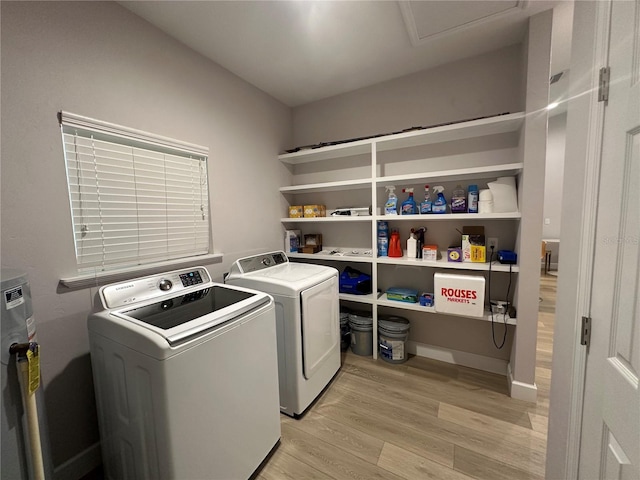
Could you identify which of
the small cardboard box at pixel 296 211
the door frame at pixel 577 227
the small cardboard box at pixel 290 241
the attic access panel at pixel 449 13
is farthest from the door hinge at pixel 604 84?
the small cardboard box at pixel 290 241

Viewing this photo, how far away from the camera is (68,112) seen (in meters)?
1.26

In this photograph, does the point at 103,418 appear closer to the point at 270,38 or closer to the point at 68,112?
the point at 68,112

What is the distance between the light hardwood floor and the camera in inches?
52.3

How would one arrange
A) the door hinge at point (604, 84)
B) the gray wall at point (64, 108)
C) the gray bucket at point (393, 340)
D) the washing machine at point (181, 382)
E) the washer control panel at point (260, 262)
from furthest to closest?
the gray bucket at point (393, 340) → the washer control panel at point (260, 262) → the gray wall at point (64, 108) → the washing machine at point (181, 382) → the door hinge at point (604, 84)

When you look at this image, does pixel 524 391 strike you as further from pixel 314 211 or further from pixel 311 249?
pixel 314 211

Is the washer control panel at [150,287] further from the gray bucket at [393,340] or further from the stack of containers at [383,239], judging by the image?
the gray bucket at [393,340]

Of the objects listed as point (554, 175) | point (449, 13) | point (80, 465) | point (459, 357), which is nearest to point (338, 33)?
point (449, 13)

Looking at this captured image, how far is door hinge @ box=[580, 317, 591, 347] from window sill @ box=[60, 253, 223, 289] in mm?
2022

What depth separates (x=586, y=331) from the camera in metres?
0.82

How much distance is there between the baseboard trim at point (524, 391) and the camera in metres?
1.77

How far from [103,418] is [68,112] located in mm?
1492

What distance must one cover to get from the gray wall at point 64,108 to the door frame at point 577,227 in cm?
207

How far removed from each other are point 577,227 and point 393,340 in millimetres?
1679

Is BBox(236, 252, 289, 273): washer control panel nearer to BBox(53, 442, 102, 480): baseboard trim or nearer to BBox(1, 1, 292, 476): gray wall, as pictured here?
BBox(1, 1, 292, 476): gray wall
